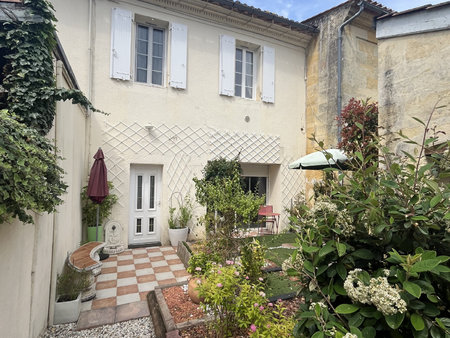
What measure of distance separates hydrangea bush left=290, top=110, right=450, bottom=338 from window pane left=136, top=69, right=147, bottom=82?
22.5 ft

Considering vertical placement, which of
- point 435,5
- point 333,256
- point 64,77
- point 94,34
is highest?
point 94,34

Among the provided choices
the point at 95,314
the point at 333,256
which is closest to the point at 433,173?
the point at 333,256

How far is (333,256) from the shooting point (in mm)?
1332

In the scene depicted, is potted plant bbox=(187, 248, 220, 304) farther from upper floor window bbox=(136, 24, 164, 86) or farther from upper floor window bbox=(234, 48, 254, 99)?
upper floor window bbox=(234, 48, 254, 99)

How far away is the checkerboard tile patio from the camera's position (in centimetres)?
401

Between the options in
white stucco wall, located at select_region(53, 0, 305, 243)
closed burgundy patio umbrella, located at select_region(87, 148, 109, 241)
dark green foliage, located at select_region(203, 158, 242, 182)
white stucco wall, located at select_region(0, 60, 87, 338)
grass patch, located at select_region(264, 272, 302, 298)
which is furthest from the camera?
dark green foliage, located at select_region(203, 158, 242, 182)

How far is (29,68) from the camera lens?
2.63 meters

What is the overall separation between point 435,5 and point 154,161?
6.64 metres

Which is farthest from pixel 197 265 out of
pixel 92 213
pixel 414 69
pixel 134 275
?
pixel 414 69

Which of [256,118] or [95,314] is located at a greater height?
[256,118]

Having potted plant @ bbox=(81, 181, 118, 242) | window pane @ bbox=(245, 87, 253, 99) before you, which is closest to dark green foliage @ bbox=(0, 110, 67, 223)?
potted plant @ bbox=(81, 181, 118, 242)

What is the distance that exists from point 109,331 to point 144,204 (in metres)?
4.02

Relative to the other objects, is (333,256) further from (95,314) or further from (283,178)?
(283,178)

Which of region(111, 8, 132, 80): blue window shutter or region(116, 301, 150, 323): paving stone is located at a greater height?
region(111, 8, 132, 80): blue window shutter
